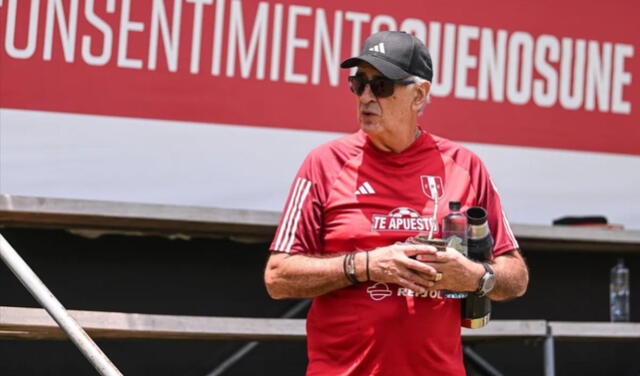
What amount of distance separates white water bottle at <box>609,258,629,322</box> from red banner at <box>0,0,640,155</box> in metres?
0.65

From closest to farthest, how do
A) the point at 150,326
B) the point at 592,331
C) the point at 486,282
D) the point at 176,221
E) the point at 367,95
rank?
1. the point at 486,282
2. the point at 367,95
3. the point at 150,326
4. the point at 176,221
5. the point at 592,331

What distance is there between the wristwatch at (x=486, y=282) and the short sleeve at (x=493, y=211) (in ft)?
0.44

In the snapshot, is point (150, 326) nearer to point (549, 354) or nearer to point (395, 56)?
point (395, 56)

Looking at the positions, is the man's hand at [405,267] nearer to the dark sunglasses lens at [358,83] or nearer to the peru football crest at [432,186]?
the peru football crest at [432,186]

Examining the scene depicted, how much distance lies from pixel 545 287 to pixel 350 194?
2427 mm

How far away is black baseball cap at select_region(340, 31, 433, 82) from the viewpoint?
265 centimetres

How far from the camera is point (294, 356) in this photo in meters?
4.47

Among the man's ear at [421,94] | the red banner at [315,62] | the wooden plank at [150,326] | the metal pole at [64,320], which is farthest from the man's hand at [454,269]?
the red banner at [315,62]

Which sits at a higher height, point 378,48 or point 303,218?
point 378,48

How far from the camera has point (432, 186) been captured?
2688 mm

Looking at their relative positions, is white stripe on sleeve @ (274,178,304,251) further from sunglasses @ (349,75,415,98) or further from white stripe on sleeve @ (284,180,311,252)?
sunglasses @ (349,75,415,98)

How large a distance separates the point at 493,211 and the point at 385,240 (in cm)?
33

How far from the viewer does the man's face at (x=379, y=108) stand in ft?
8.82

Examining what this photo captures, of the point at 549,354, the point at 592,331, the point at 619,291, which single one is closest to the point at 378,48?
the point at 549,354
